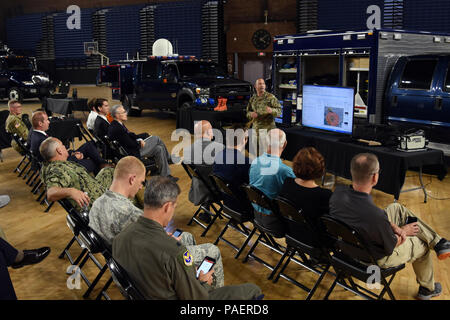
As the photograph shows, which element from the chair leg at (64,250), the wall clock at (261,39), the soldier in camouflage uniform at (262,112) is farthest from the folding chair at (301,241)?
the wall clock at (261,39)

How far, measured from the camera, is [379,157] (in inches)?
199

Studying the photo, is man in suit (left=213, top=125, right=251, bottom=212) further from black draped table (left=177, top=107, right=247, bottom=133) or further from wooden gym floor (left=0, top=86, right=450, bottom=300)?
black draped table (left=177, top=107, right=247, bottom=133)

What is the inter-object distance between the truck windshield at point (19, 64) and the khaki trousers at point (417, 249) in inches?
733

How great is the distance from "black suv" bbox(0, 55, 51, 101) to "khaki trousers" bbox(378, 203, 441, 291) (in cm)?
1788

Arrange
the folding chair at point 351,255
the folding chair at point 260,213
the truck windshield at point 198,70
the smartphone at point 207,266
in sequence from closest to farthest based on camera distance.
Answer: the smartphone at point 207,266 → the folding chair at point 351,255 → the folding chair at point 260,213 → the truck windshield at point 198,70

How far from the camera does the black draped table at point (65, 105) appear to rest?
10930 mm

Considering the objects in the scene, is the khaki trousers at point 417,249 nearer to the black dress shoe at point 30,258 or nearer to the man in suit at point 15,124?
the black dress shoe at point 30,258

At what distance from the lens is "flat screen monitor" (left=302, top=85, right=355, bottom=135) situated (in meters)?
5.88

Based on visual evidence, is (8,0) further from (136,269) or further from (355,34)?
(136,269)

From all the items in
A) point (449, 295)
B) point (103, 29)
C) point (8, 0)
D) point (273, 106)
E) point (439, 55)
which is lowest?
point (449, 295)

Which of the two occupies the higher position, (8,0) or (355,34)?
(8,0)

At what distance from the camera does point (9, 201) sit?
6070 mm
